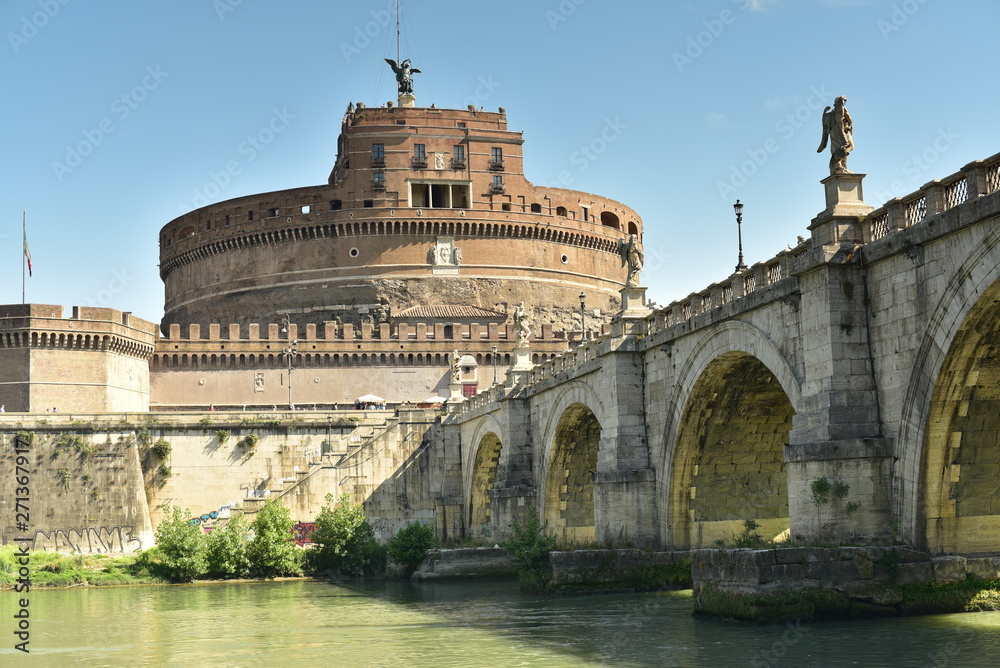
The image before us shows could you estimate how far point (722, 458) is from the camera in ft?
77.8

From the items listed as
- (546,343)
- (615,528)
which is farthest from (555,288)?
(615,528)

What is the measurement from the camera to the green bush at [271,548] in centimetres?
3778

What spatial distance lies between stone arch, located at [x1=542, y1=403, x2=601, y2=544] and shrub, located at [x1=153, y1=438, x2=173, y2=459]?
17.9 meters

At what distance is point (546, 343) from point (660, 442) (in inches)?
1538

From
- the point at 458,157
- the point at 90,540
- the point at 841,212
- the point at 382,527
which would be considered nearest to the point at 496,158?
the point at 458,157

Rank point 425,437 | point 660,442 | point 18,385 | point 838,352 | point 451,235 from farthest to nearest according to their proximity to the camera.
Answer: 1. point 451,235
2. point 18,385
3. point 425,437
4. point 660,442
5. point 838,352

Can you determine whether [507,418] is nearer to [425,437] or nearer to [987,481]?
[425,437]

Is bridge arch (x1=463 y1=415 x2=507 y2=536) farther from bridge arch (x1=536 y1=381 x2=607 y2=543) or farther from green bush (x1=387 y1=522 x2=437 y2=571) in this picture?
bridge arch (x1=536 y1=381 x2=607 y2=543)

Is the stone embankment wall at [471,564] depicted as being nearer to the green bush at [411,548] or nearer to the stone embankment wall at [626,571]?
the green bush at [411,548]

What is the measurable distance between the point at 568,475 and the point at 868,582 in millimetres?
16562

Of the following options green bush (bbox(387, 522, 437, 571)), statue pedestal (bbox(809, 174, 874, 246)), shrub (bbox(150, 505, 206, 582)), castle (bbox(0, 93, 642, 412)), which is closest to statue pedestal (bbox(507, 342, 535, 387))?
green bush (bbox(387, 522, 437, 571))

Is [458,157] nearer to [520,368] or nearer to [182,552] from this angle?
[520,368]

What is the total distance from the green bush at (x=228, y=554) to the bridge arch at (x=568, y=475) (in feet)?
33.2

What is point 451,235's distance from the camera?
236 feet
